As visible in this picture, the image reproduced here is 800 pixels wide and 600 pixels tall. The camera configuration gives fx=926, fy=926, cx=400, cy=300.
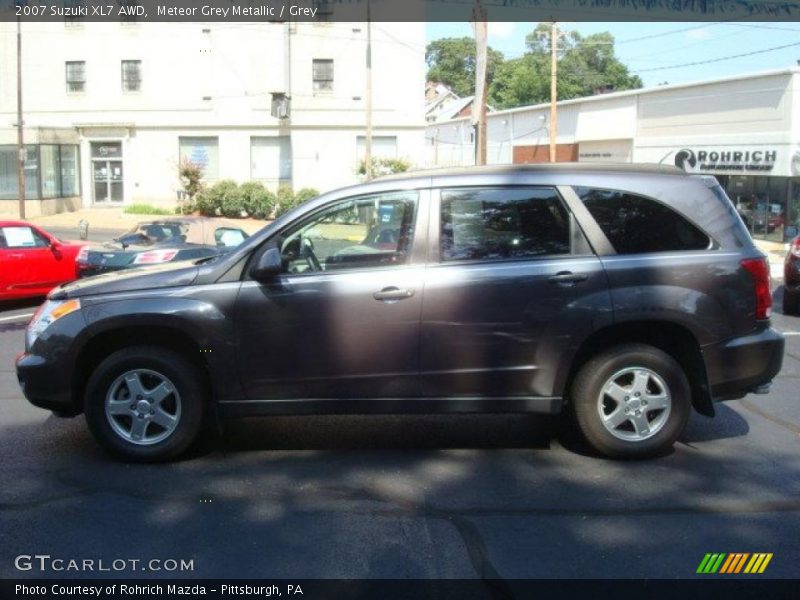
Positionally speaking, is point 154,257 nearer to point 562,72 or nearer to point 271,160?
point 271,160

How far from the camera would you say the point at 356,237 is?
6117 millimetres

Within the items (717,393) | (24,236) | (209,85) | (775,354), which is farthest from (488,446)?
(209,85)

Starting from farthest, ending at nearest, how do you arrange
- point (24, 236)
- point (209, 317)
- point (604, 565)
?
point (24, 236) < point (209, 317) < point (604, 565)

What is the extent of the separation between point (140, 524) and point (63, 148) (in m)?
40.3

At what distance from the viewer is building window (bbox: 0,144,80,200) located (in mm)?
39875

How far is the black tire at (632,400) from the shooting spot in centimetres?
591

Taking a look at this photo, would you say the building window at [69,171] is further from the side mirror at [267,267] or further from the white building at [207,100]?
the side mirror at [267,267]

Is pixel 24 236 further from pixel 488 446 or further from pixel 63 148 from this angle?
pixel 63 148

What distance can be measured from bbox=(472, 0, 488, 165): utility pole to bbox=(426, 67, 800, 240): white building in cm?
1009

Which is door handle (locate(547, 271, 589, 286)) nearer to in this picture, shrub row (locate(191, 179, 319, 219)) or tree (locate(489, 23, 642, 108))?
shrub row (locate(191, 179, 319, 219))

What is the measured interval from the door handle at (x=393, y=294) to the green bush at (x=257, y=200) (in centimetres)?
3353

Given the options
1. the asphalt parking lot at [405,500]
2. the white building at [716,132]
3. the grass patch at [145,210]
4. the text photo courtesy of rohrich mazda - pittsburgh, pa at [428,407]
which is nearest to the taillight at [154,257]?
the text photo courtesy of rohrich mazda - pittsburgh, pa at [428,407]

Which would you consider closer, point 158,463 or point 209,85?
point 158,463

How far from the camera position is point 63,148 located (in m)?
41.8
